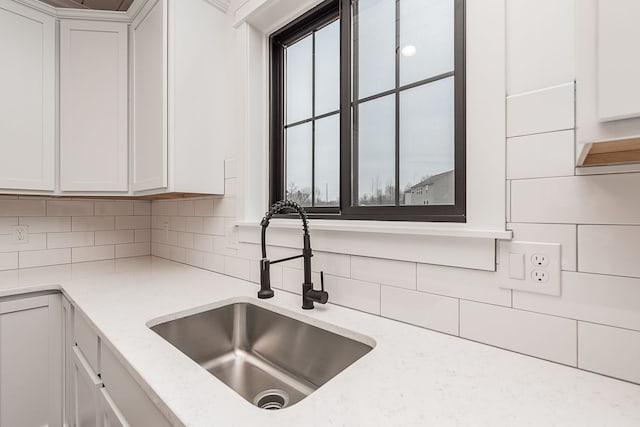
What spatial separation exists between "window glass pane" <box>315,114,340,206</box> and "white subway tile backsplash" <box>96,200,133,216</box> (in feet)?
5.31

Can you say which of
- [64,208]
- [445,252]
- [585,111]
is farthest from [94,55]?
[585,111]

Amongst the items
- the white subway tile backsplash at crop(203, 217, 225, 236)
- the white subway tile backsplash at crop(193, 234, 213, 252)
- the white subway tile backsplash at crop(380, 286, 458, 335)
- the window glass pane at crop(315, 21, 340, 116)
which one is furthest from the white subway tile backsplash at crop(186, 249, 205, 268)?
the white subway tile backsplash at crop(380, 286, 458, 335)

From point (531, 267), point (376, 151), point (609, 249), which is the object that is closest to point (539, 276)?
point (531, 267)

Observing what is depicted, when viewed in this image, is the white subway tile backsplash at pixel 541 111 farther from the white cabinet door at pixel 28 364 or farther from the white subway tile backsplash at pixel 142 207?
the white subway tile backsplash at pixel 142 207

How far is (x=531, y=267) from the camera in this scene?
72cm

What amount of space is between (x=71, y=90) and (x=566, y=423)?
236cm

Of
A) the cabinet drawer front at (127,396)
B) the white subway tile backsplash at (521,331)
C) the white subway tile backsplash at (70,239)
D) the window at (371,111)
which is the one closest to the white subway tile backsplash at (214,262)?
the window at (371,111)

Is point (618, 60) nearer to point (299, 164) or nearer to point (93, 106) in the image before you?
point (299, 164)

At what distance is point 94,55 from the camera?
171 centimetres

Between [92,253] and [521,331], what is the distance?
96.1 inches

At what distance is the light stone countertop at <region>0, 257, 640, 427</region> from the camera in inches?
20.6

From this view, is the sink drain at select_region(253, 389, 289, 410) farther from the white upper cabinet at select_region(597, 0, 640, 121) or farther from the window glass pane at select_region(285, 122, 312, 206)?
the white upper cabinet at select_region(597, 0, 640, 121)

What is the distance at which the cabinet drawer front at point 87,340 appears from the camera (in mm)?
968

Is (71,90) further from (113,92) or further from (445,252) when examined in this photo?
(445,252)
